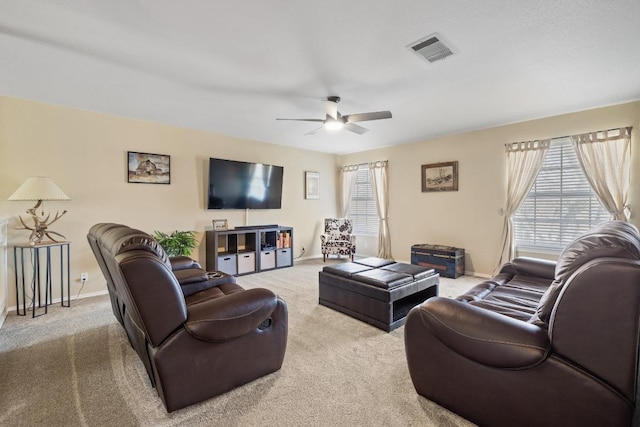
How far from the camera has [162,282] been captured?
1.56 metres

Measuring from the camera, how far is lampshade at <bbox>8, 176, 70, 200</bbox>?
3.11m

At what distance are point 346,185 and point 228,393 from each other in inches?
221

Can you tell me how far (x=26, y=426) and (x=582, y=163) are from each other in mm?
6087

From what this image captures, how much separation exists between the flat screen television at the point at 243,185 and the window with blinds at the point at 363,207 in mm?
2005

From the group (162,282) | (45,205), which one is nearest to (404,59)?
(162,282)

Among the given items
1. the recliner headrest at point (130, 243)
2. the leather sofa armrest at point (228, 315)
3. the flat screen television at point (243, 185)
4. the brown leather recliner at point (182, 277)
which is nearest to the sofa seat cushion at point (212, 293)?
the brown leather recliner at point (182, 277)

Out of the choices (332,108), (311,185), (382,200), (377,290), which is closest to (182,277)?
(377,290)

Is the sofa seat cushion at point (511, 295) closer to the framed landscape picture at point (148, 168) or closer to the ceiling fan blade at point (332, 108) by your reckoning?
the ceiling fan blade at point (332, 108)

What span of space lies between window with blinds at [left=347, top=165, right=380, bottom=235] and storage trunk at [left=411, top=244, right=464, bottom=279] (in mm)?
1508

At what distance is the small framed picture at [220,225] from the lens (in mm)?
5094

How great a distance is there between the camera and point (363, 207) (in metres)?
6.89

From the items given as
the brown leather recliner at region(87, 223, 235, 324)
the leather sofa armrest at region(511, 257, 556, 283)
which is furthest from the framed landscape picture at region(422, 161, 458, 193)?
the brown leather recliner at region(87, 223, 235, 324)

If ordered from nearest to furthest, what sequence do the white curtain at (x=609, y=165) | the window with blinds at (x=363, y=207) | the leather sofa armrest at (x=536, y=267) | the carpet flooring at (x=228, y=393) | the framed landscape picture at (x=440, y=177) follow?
the carpet flooring at (x=228, y=393)
the leather sofa armrest at (x=536, y=267)
the white curtain at (x=609, y=165)
the framed landscape picture at (x=440, y=177)
the window with blinds at (x=363, y=207)

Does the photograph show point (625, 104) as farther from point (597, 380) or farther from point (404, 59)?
point (597, 380)
